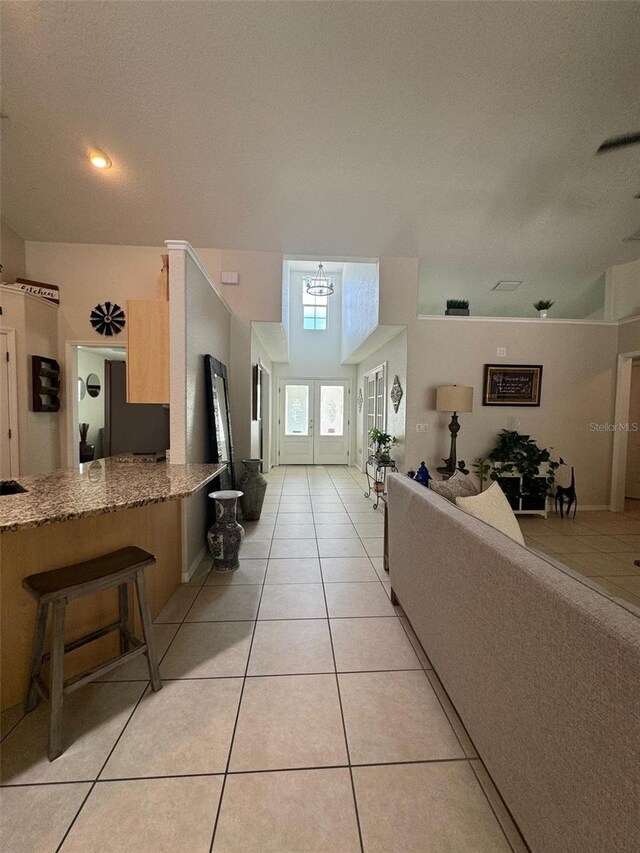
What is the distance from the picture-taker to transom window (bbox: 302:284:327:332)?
25.8 ft

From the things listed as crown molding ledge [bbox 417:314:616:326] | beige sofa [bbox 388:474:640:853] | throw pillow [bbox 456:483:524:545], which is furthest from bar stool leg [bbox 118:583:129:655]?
crown molding ledge [bbox 417:314:616:326]

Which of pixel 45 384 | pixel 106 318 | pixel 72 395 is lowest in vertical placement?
pixel 72 395

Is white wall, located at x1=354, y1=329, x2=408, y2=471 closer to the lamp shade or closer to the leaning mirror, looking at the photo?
the lamp shade

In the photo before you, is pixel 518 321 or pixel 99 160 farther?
pixel 518 321

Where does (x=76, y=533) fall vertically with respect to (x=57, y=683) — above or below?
above

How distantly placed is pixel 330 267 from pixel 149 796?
829cm

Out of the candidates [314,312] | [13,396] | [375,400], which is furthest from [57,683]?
[314,312]

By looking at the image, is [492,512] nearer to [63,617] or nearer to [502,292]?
[63,617]

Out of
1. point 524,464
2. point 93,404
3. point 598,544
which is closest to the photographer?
point 598,544

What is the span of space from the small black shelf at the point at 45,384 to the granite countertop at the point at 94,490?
76.2 inches

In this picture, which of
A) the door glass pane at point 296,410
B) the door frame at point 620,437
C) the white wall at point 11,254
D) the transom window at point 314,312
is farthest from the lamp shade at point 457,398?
the white wall at point 11,254

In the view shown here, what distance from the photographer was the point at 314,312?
Answer: 7.89 metres

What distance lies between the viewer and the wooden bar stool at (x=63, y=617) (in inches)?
50.6

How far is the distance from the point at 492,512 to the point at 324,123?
3.12 m
